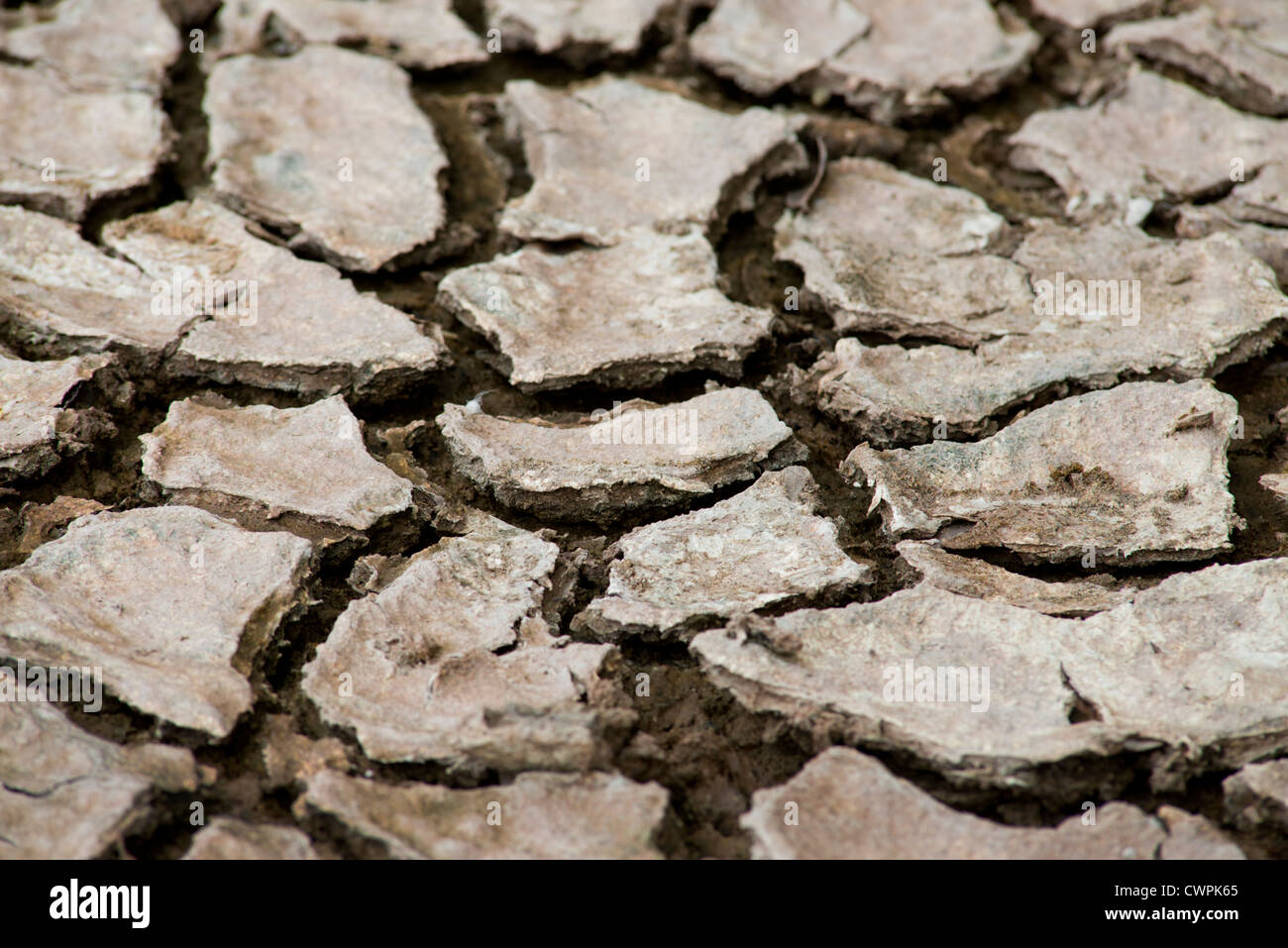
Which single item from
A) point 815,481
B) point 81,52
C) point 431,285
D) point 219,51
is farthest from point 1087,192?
point 81,52

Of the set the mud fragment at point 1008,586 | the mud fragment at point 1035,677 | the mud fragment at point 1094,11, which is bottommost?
the mud fragment at point 1035,677

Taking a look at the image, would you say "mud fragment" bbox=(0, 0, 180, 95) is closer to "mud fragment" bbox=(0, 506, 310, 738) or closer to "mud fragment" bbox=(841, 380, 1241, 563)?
"mud fragment" bbox=(0, 506, 310, 738)

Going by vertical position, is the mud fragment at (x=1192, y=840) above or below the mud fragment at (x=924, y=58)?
below

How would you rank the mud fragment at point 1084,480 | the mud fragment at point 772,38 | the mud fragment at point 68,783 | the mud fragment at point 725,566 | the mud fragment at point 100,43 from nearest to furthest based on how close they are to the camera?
the mud fragment at point 68,783 < the mud fragment at point 725,566 < the mud fragment at point 1084,480 < the mud fragment at point 100,43 < the mud fragment at point 772,38

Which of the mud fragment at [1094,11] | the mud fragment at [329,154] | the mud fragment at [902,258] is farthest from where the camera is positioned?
the mud fragment at [1094,11]

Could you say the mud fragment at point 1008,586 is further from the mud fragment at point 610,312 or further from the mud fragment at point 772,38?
the mud fragment at point 772,38

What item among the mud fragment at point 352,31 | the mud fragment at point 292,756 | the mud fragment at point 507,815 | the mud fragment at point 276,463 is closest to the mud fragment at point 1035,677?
the mud fragment at point 507,815

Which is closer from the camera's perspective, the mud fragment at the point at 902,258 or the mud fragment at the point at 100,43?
the mud fragment at the point at 902,258

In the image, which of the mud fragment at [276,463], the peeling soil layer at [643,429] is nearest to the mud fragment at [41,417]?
→ the peeling soil layer at [643,429]
